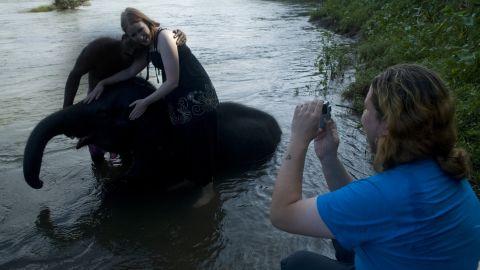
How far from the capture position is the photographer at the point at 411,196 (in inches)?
73.6

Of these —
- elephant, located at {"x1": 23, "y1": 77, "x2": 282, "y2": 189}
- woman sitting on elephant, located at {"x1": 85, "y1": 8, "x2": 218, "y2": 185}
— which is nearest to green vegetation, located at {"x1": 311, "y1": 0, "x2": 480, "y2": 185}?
woman sitting on elephant, located at {"x1": 85, "y1": 8, "x2": 218, "y2": 185}

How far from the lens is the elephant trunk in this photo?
4438 millimetres

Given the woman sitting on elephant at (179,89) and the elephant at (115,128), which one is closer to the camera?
the woman sitting on elephant at (179,89)

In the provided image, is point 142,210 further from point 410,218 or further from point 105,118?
point 410,218

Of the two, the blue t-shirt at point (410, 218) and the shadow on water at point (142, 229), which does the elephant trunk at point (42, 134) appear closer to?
the shadow on water at point (142, 229)

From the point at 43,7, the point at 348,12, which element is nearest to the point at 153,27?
the point at 348,12

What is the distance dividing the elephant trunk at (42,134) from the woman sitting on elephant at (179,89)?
0.24m

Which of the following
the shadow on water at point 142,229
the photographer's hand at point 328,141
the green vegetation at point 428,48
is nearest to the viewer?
the photographer's hand at point 328,141

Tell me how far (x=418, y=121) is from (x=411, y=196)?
293 mm

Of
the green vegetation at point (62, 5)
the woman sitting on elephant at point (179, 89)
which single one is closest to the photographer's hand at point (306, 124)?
the woman sitting on elephant at point (179, 89)

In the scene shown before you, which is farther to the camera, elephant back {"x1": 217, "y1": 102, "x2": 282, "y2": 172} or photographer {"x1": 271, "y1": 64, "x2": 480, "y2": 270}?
elephant back {"x1": 217, "y1": 102, "x2": 282, "y2": 172}

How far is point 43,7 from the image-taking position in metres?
34.2

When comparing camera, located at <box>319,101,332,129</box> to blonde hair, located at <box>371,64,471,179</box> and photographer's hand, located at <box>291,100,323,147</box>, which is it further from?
blonde hair, located at <box>371,64,471,179</box>

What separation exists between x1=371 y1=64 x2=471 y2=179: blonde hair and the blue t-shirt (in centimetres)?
5
